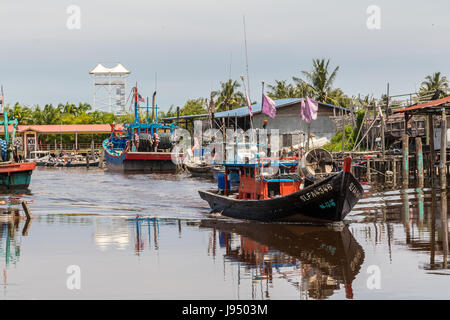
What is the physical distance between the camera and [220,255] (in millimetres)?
17469

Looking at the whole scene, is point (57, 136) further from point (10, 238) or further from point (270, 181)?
point (270, 181)

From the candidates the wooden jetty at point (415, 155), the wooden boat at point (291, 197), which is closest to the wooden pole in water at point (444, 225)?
the wooden boat at point (291, 197)

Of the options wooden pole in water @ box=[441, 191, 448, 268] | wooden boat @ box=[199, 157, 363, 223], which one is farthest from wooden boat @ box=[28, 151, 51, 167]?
wooden boat @ box=[199, 157, 363, 223]

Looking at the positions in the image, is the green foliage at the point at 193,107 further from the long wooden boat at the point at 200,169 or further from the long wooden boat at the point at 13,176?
the long wooden boat at the point at 13,176

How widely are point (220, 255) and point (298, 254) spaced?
201 cm

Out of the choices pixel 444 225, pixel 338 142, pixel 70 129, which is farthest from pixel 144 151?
Result: pixel 444 225

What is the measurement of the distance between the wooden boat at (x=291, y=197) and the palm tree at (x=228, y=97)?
57.5 metres

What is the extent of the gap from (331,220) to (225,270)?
6.47 metres

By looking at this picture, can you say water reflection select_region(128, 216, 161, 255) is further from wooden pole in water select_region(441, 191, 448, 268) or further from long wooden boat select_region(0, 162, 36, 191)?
long wooden boat select_region(0, 162, 36, 191)

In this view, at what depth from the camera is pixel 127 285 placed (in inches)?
550
